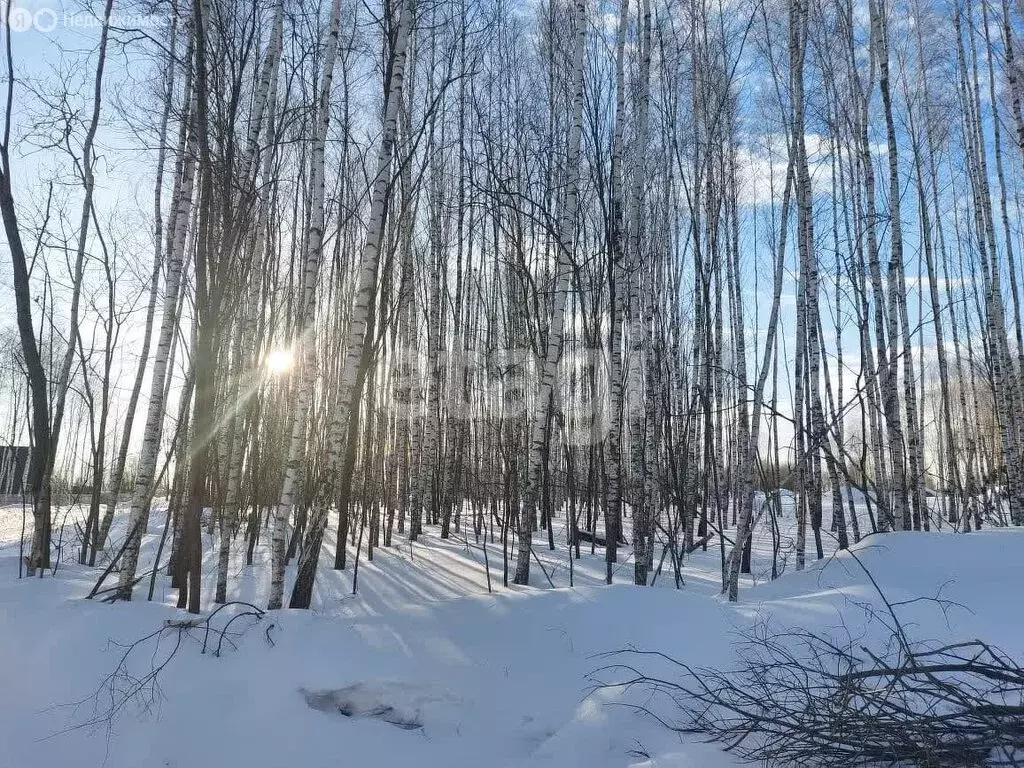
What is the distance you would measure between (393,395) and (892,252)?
8.88 meters

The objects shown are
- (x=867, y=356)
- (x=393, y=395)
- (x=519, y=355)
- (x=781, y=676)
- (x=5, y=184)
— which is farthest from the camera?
(x=393, y=395)

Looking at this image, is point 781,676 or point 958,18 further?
point 958,18

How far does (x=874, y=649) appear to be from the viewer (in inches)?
114

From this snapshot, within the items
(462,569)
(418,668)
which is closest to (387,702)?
(418,668)

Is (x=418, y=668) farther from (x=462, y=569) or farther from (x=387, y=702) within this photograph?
(x=462, y=569)

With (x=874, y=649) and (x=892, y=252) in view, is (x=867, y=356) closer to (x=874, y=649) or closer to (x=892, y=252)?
(x=892, y=252)

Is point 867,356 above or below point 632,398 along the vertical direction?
above

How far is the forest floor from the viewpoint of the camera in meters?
2.71

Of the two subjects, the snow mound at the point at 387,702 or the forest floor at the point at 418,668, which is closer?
the forest floor at the point at 418,668

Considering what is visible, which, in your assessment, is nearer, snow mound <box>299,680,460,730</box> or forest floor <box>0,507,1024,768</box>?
forest floor <box>0,507,1024,768</box>

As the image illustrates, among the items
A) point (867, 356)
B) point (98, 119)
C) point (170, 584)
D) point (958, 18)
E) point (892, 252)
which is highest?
point (958, 18)

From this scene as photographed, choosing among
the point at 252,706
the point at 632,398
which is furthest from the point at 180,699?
the point at 632,398

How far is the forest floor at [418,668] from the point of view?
2.71 m

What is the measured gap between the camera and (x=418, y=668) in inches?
130
